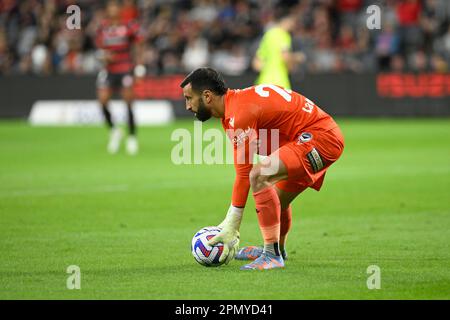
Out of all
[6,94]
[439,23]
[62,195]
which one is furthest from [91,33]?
[62,195]

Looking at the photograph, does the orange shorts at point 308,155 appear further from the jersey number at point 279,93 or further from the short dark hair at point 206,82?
the short dark hair at point 206,82

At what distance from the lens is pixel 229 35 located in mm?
28953

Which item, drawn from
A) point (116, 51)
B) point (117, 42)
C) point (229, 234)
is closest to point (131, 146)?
point (116, 51)

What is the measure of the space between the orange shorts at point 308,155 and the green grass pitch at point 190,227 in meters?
0.76

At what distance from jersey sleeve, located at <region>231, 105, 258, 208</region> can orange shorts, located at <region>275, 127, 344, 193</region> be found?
30 cm

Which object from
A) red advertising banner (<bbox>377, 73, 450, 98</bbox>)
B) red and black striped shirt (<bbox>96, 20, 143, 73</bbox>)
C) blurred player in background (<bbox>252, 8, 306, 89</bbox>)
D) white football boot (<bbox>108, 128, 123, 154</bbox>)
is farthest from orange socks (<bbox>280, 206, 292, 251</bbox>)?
red advertising banner (<bbox>377, 73, 450, 98</bbox>)

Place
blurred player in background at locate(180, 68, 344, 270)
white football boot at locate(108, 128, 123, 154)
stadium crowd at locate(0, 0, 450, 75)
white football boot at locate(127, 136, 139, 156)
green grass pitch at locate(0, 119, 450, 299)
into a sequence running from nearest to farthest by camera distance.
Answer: green grass pitch at locate(0, 119, 450, 299)
blurred player in background at locate(180, 68, 344, 270)
white football boot at locate(127, 136, 139, 156)
white football boot at locate(108, 128, 123, 154)
stadium crowd at locate(0, 0, 450, 75)

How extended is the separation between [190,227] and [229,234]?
8.15 ft

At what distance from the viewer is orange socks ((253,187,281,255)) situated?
26.5ft

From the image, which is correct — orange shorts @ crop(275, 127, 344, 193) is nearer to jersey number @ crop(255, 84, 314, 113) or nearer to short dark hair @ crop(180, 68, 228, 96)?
jersey number @ crop(255, 84, 314, 113)

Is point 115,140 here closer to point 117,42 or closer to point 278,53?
point 117,42

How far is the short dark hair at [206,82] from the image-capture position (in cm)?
799
